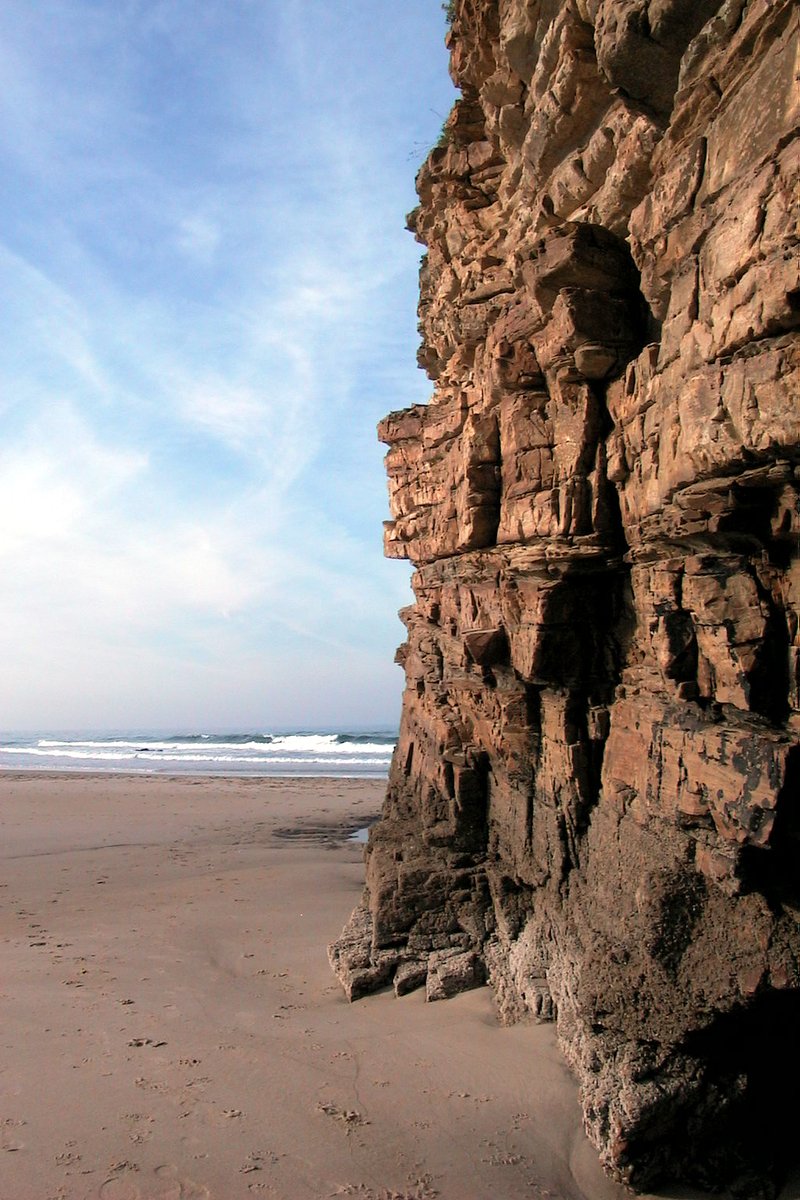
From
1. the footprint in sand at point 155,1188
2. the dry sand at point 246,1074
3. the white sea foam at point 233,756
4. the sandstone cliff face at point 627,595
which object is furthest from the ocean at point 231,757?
the footprint in sand at point 155,1188

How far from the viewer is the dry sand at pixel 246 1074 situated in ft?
19.0

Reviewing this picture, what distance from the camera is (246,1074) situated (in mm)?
7293

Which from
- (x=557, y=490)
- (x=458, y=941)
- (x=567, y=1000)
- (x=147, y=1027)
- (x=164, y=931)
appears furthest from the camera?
(x=164, y=931)

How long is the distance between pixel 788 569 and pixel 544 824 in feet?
13.1

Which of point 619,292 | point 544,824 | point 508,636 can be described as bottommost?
point 544,824

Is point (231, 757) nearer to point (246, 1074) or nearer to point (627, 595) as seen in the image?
point (246, 1074)

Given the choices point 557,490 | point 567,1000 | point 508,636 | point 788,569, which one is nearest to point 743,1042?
point 567,1000

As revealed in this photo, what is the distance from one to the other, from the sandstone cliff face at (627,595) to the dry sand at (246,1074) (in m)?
0.61

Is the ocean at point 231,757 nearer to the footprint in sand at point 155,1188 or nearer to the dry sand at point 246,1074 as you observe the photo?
the dry sand at point 246,1074

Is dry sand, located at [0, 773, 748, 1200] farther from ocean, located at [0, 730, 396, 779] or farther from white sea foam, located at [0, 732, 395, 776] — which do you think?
white sea foam, located at [0, 732, 395, 776]

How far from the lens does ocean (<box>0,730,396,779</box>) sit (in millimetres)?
45875

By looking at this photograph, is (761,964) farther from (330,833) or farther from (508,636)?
(330,833)

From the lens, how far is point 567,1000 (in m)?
A: 7.15

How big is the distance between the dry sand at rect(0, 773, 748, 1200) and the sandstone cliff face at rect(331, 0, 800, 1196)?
61 cm
